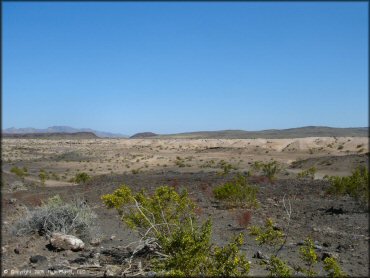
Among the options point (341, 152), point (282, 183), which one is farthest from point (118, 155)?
point (282, 183)

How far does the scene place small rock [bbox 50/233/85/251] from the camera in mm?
8750

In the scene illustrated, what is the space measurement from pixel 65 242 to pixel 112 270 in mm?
2112

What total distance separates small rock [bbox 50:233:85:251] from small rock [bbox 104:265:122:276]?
167cm

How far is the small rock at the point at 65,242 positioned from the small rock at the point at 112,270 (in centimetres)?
167

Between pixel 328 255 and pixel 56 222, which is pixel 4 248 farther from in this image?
pixel 328 255

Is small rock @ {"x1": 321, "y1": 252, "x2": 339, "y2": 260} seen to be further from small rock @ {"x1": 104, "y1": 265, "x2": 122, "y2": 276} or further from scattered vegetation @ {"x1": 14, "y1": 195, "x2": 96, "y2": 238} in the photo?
scattered vegetation @ {"x1": 14, "y1": 195, "x2": 96, "y2": 238}

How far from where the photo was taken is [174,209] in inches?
348

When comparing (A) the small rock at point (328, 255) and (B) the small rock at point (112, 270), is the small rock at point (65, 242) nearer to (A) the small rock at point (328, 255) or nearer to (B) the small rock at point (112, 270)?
(B) the small rock at point (112, 270)

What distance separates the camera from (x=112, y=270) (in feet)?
23.4

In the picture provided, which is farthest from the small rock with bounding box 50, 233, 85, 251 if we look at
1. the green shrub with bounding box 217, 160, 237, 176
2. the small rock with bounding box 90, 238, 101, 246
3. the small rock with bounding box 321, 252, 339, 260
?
the green shrub with bounding box 217, 160, 237, 176

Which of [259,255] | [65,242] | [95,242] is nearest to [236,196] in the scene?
[95,242]

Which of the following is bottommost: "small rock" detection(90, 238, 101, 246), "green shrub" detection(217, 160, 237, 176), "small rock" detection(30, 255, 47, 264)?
"green shrub" detection(217, 160, 237, 176)

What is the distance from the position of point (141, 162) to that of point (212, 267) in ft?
147

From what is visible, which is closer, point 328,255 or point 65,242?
point 328,255
